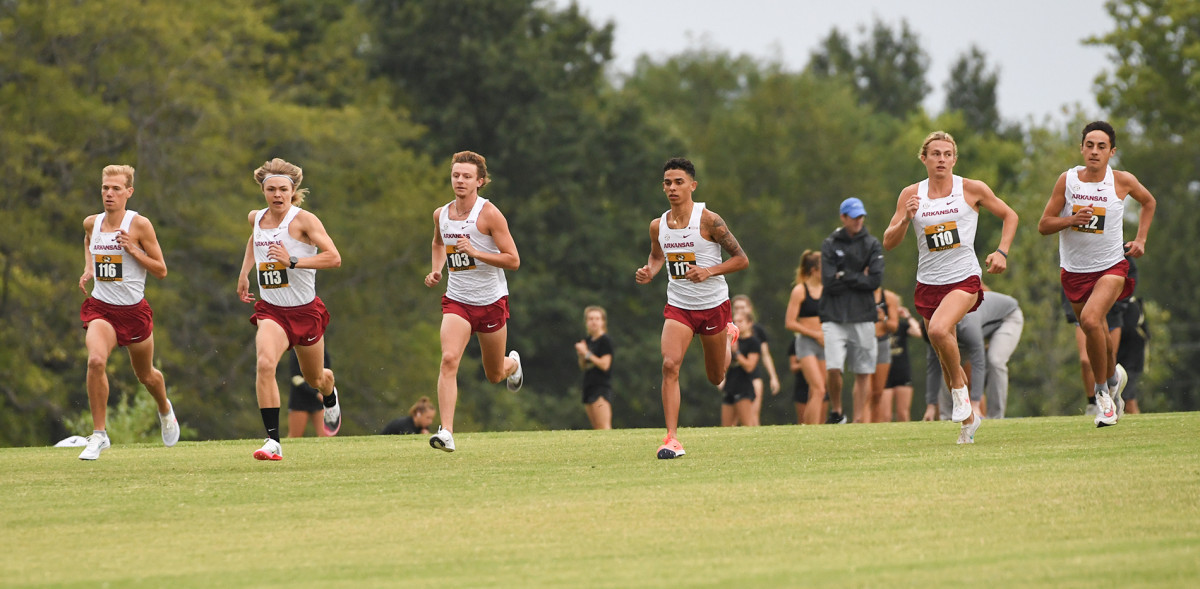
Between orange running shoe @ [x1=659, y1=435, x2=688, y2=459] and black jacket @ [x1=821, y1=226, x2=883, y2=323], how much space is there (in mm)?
5659

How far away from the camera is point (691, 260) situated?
1221 cm

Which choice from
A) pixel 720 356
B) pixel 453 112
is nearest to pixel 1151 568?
pixel 720 356

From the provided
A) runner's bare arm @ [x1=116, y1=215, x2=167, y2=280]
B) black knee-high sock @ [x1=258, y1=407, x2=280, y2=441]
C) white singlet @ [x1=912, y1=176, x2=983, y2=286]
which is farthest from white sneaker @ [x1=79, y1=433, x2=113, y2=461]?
white singlet @ [x1=912, y1=176, x2=983, y2=286]

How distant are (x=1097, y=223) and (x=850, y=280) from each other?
463cm

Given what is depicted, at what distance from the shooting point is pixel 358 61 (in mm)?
46906

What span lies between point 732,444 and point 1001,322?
20.8 ft

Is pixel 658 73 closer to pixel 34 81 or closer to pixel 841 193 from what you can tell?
pixel 841 193

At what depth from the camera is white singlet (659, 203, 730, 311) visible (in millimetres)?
12203

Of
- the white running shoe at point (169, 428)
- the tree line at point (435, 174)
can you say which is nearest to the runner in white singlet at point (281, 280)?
the white running shoe at point (169, 428)

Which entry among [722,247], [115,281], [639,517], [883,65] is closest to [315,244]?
[115,281]

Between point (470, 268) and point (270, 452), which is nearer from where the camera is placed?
point (270, 452)

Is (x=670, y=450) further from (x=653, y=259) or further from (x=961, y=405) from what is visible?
(x=961, y=405)

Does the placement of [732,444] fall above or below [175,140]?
below

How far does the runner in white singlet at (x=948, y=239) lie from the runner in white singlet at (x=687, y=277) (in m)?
1.28
